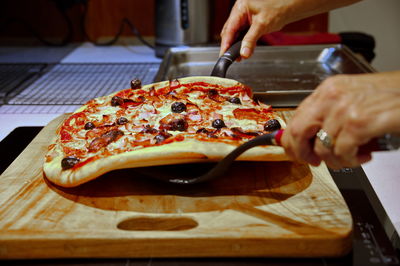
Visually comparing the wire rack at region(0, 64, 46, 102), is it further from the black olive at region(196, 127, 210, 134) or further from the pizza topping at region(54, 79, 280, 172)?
the black olive at region(196, 127, 210, 134)

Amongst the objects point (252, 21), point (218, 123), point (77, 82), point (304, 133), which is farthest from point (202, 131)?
point (77, 82)

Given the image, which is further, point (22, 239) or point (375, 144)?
point (22, 239)

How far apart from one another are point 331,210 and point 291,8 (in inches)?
32.6

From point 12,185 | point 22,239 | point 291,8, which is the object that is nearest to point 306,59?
point 291,8

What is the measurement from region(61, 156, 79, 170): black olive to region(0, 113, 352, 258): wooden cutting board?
0.06 metres

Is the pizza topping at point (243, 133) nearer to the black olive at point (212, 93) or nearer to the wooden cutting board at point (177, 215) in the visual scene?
the wooden cutting board at point (177, 215)

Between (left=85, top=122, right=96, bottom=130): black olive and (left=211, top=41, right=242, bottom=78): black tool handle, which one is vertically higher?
(left=211, top=41, right=242, bottom=78): black tool handle

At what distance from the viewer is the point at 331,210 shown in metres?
1.00

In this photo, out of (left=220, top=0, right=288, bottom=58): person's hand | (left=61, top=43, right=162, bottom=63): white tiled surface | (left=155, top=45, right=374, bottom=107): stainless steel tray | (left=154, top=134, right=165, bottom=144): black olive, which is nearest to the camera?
(left=154, top=134, right=165, bottom=144): black olive

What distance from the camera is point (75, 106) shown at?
182 cm

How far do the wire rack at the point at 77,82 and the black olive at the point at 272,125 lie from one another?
0.87m

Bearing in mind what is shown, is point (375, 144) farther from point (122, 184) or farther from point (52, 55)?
point (52, 55)

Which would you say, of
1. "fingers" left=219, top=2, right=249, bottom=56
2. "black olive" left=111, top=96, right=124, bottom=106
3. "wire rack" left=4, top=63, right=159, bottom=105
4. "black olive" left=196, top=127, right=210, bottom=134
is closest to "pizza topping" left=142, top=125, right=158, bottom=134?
"black olive" left=196, top=127, right=210, bottom=134

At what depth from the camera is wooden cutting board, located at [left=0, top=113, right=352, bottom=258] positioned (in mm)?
917
